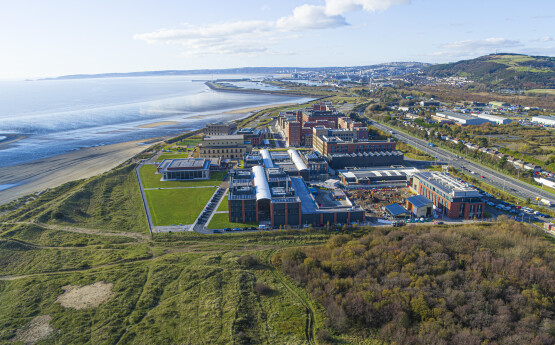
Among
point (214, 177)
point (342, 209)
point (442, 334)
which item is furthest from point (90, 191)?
point (442, 334)

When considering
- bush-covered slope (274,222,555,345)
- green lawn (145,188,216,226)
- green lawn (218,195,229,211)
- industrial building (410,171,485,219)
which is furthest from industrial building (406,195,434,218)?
green lawn (145,188,216,226)

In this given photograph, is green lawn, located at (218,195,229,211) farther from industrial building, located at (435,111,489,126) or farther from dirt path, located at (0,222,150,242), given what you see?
industrial building, located at (435,111,489,126)

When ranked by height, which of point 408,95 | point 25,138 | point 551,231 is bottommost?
point 551,231

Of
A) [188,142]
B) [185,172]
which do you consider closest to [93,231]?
[185,172]

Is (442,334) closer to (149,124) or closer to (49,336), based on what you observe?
(49,336)

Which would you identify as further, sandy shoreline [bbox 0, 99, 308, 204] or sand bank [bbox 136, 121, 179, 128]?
sand bank [bbox 136, 121, 179, 128]

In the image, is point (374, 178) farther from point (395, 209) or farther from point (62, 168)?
point (62, 168)
